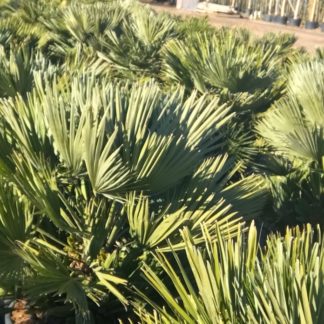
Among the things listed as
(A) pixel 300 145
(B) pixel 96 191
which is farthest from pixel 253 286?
(A) pixel 300 145

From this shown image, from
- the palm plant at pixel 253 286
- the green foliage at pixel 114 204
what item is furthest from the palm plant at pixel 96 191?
the palm plant at pixel 253 286

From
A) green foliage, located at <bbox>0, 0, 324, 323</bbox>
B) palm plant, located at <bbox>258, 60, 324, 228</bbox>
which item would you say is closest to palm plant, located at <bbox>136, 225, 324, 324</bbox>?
green foliage, located at <bbox>0, 0, 324, 323</bbox>

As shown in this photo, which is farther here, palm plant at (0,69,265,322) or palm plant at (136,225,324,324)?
palm plant at (0,69,265,322)

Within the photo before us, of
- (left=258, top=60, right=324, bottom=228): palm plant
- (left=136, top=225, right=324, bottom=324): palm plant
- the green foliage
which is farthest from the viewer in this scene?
(left=258, top=60, right=324, bottom=228): palm plant

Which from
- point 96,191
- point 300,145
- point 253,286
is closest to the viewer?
point 253,286

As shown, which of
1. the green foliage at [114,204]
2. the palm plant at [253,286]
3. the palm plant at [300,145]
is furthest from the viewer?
the palm plant at [300,145]

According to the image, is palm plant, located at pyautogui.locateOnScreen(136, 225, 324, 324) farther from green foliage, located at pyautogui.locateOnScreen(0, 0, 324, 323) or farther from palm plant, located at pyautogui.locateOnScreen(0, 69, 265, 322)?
palm plant, located at pyautogui.locateOnScreen(0, 69, 265, 322)

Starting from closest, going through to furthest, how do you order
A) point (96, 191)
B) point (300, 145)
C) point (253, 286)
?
point (253, 286) → point (96, 191) → point (300, 145)

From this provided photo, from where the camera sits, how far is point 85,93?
121 inches

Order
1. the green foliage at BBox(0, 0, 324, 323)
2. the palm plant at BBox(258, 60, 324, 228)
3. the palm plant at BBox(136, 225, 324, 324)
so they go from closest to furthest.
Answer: the palm plant at BBox(136, 225, 324, 324) < the green foliage at BBox(0, 0, 324, 323) < the palm plant at BBox(258, 60, 324, 228)

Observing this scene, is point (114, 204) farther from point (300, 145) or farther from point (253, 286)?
point (300, 145)

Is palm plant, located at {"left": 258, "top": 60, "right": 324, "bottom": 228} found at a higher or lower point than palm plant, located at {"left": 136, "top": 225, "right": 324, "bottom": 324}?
lower

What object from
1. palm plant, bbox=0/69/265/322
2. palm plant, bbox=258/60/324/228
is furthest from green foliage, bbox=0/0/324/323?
palm plant, bbox=258/60/324/228

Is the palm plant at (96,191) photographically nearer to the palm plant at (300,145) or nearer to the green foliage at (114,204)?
the green foliage at (114,204)
